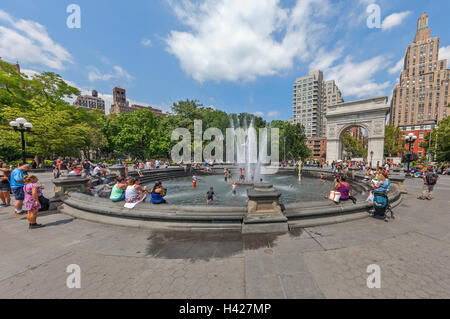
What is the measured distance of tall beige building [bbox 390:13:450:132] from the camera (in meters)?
71.2

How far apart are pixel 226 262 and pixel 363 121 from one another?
37.2 meters

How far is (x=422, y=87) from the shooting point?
75.9 meters

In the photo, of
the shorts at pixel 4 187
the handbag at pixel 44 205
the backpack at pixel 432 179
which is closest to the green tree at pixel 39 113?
the shorts at pixel 4 187

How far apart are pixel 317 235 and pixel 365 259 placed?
109cm

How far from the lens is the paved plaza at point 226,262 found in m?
2.59

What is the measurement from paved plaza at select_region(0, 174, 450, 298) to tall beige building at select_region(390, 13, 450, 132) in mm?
97210

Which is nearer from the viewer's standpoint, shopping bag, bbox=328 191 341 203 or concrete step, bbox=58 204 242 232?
concrete step, bbox=58 204 242 232

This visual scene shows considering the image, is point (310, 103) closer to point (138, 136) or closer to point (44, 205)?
point (138, 136)

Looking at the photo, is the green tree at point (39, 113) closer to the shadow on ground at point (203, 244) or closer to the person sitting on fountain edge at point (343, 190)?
the shadow on ground at point (203, 244)

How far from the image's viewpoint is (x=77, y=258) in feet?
11.3

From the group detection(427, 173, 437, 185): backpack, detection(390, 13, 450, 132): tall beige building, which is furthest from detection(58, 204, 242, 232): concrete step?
detection(390, 13, 450, 132): tall beige building

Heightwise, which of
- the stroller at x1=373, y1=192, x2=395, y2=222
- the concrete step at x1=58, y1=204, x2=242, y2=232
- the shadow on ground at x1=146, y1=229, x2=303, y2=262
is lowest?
the shadow on ground at x1=146, y1=229, x2=303, y2=262

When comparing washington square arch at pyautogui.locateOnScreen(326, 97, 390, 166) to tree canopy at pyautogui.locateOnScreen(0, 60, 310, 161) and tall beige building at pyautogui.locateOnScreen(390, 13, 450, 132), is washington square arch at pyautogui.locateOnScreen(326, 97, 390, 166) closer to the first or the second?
tree canopy at pyautogui.locateOnScreen(0, 60, 310, 161)

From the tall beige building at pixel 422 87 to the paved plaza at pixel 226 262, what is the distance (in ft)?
319
